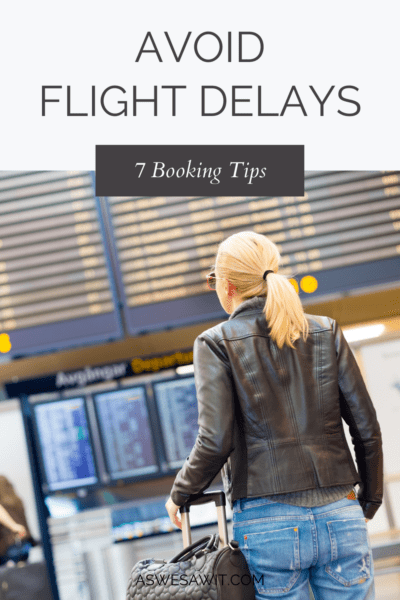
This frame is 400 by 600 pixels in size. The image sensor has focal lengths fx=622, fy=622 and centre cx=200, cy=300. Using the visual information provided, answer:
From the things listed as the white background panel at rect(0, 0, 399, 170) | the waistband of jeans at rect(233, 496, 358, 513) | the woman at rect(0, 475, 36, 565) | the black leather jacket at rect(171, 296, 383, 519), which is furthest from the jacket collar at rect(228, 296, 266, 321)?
the woman at rect(0, 475, 36, 565)

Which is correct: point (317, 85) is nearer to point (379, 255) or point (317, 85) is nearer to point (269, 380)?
point (379, 255)

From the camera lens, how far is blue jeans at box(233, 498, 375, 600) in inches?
58.4

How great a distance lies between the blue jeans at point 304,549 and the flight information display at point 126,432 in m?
1.69

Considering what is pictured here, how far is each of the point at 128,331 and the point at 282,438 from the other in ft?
5.64

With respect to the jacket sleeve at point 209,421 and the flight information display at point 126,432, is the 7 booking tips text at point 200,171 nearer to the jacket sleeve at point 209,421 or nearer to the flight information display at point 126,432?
the flight information display at point 126,432

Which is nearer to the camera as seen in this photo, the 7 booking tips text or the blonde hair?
the blonde hair

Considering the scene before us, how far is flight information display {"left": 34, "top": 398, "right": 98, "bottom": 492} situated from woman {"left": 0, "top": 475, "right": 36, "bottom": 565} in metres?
0.20

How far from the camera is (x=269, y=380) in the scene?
63.2 inches

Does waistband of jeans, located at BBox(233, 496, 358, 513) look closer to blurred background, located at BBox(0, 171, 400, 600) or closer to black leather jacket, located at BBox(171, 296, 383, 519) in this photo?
black leather jacket, located at BBox(171, 296, 383, 519)

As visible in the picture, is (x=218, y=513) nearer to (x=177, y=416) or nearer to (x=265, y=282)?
(x=265, y=282)

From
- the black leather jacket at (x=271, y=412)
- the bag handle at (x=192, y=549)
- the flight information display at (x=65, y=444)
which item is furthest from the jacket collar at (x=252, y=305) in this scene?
the flight information display at (x=65, y=444)

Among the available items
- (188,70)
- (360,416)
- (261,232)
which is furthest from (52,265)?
(360,416)

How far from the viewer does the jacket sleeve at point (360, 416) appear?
1669mm

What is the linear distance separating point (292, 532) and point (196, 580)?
29cm
